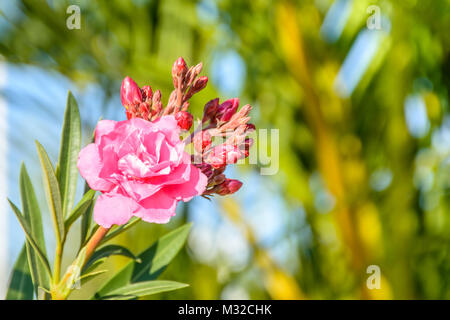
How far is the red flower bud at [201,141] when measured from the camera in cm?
27

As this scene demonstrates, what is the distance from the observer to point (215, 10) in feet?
3.26

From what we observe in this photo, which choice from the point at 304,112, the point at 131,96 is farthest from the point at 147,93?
the point at 304,112

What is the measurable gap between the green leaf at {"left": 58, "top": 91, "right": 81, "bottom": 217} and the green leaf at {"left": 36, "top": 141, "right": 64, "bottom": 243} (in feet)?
0.12

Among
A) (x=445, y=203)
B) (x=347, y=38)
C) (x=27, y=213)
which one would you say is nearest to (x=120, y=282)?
(x=27, y=213)

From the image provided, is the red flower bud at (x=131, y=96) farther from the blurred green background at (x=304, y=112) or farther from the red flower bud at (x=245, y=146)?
the blurred green background at (x=304, y=112)

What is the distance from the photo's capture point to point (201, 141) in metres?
0.27

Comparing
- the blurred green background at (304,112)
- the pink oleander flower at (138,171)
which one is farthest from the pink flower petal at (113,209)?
the blurred green background at (304,112)

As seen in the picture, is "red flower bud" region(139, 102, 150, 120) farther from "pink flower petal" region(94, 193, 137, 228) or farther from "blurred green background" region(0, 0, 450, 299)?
"blurred green background" region(0, 0, 450, 299)

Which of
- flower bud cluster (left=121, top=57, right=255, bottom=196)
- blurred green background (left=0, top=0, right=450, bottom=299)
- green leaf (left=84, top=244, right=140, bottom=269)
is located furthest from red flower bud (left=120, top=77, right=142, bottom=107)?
blurred green background (left=0, top=0, right=450, bottom=299)

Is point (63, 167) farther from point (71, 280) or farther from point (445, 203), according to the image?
point (445, 203)

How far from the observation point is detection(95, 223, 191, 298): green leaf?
0.38 meters

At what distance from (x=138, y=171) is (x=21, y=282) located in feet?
0.73

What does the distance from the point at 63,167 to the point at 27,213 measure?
59 mm

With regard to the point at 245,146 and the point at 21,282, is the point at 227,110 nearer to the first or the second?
the point at 245,146
